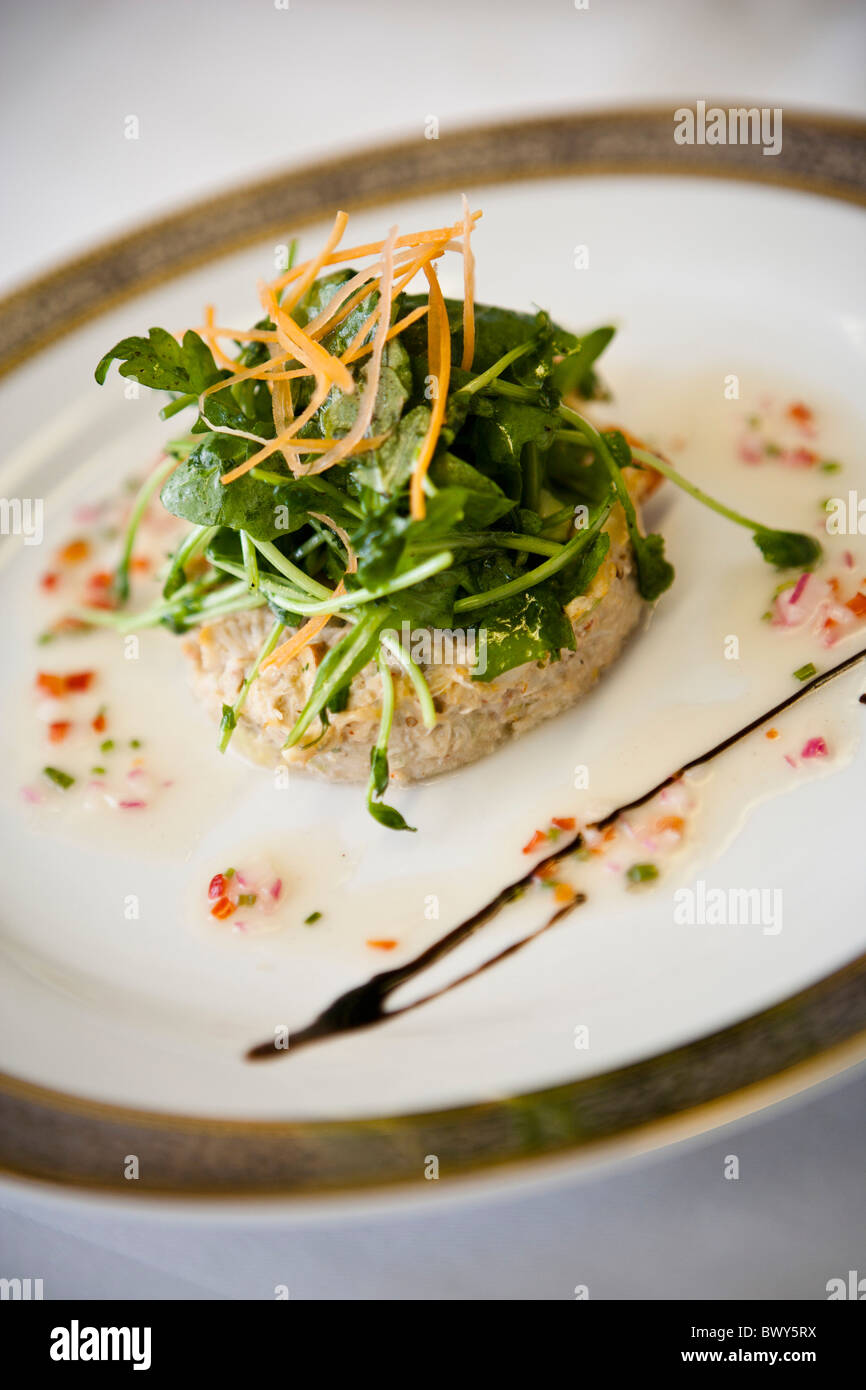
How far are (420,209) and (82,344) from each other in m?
1.28

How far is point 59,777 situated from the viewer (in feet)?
10.3

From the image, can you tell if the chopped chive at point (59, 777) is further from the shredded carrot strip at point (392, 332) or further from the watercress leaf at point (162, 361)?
the shredded carrot strip at point (392, 332)

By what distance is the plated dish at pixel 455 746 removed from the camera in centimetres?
239

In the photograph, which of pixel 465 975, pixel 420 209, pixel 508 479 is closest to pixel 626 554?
pixel 508 479

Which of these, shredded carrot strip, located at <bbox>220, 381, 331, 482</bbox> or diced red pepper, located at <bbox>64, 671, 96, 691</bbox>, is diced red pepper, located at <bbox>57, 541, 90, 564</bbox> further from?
shredded carrot strip, located at <bbox>220, 381, 331, 482</bbox>

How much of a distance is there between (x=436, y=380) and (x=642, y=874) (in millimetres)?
1149

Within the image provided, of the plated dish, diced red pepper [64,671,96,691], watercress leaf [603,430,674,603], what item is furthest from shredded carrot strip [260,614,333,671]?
diced red pepper [64,671,96,691]

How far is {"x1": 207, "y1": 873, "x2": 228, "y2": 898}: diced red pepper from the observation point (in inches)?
110

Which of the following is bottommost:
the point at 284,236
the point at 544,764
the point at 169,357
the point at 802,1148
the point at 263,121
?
the point at 802,1148

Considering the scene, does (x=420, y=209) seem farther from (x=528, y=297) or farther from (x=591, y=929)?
(x=591, y=929)

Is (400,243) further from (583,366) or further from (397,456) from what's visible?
(583,366)

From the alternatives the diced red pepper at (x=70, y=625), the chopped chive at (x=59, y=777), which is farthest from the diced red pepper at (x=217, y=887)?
the diced red pepper at (x=70, y=625)

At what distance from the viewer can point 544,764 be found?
2.86 m

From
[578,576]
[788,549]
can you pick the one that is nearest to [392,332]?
[578,576]
